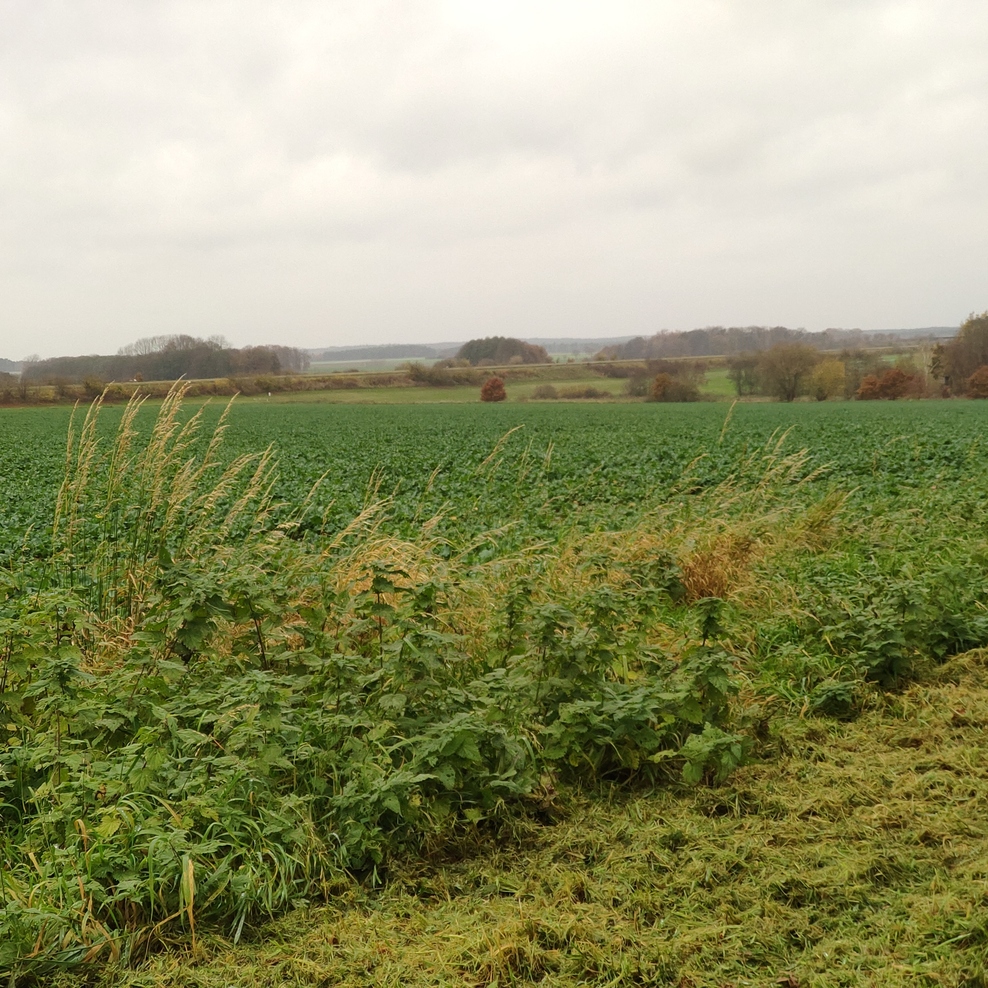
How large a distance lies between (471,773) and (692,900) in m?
1.01

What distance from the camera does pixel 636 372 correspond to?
79.6 metres

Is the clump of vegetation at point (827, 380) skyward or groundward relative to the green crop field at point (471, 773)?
skyward

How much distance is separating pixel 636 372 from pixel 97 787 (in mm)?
79045

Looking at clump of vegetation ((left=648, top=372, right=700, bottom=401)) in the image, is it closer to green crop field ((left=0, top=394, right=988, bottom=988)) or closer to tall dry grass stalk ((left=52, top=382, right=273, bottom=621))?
green crop field ((left=0, top=394, right=988, bottom=988))

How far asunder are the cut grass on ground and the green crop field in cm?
1

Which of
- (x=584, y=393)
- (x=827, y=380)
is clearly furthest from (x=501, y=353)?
(x=827, y=380)

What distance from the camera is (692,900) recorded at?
9.46 ft

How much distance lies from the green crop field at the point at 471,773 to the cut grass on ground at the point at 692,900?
0.04ft

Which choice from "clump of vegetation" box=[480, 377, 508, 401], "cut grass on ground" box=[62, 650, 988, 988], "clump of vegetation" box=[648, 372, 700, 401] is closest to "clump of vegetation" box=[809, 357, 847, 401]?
"clump of vegetation" box=[648, 372, 700, 401]

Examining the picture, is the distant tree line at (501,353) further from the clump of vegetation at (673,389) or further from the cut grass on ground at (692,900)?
the cut grass on ground at (692,900)

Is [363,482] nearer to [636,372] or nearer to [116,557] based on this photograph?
[116,557]

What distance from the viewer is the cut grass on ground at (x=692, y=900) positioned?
2533 millimetres

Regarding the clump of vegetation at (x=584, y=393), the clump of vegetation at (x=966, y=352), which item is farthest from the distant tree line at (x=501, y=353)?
the clump of vegetation at (x=966, y=352)

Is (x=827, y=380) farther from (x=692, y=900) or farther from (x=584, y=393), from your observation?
(x=692, y=900)
